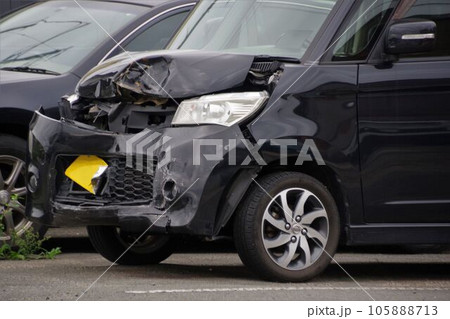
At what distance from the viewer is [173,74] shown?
8078mm

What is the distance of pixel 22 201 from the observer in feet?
32.1

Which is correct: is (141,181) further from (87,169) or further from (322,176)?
(322,176)

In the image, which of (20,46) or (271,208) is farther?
(20,46)

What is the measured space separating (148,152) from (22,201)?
84.3 inches

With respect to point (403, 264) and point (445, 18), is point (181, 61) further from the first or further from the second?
point (403, 264)

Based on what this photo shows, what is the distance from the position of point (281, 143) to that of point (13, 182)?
260cm

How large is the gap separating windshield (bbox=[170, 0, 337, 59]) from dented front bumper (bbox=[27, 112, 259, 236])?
0.93 m

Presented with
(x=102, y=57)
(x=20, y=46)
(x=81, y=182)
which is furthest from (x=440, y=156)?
(x=20, y=46)

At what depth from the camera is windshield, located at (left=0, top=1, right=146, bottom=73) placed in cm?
1039

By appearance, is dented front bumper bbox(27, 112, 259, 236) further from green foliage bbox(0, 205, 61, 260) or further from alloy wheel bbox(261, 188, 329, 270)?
green foliage bbox(0, 205, 61, 260)

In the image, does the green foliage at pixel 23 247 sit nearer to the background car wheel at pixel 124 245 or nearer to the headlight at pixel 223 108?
the background car wheel at pixel 124 245

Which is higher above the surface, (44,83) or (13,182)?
(44,83)

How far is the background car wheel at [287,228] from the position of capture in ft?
25.6

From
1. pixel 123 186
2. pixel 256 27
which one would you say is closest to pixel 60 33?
pixel 256 27
